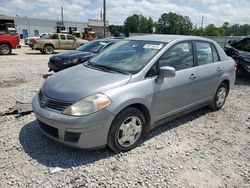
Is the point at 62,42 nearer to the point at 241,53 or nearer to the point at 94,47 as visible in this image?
the point at 94,47

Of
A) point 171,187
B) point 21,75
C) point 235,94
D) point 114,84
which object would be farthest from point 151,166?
point 21,75

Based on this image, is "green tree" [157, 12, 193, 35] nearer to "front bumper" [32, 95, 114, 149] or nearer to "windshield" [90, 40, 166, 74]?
"windshield" [90, 40, 166, 74]

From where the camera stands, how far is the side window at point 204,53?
4.39 meters

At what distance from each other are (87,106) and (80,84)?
446 millimetres

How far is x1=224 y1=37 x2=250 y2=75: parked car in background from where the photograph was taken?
26.5 feet

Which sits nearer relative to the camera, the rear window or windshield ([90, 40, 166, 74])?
windshield ([90, 40, 166, 74])

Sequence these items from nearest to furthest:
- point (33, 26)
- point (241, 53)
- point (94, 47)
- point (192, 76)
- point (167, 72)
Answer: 1. point (167, 72)
2. point (192, 76)
3. point (241, 53)
4. point (94, 47)
5. point (33, 26)

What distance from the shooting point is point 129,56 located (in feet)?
12.6

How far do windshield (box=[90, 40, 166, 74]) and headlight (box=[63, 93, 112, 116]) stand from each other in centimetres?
75

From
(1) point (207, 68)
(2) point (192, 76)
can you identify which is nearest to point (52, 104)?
(2) point (192, 76)

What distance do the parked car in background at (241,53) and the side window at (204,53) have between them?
4094 mm

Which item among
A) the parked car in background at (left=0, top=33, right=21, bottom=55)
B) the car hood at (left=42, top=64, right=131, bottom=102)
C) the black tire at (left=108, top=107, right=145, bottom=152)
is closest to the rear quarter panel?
the parked car in background at (left=0, top=33, right=21, bottom=55)

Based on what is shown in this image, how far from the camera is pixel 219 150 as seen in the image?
3621mm

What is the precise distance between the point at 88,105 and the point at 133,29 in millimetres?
86782
